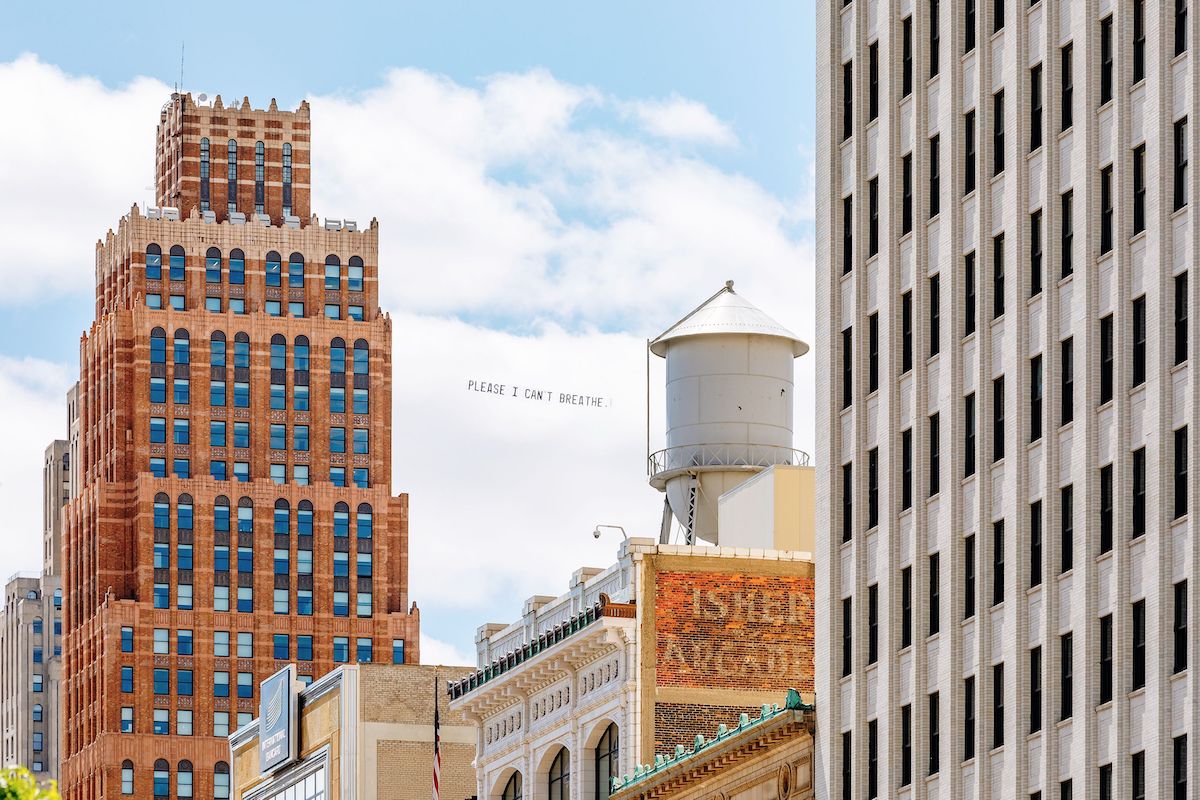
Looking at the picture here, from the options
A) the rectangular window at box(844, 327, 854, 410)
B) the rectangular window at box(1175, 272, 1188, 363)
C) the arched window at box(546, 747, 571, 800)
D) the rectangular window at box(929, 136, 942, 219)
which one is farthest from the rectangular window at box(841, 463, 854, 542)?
the arched window at box(546, 747, 571, 800)

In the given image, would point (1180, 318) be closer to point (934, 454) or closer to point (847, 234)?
point (934, 454)

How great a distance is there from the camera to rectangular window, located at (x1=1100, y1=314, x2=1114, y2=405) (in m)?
68.4

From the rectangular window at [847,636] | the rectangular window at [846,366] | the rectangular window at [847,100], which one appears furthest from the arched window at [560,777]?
the rectangular window at [847,100]

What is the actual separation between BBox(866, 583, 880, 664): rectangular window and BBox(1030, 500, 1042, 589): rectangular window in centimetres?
813

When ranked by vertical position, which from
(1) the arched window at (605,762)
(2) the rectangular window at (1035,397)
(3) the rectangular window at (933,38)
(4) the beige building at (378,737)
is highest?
(3) the rectangular window at (933,38)

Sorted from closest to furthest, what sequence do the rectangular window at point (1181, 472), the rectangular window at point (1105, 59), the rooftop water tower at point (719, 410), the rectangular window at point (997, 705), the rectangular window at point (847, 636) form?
the rectangular window at point (1181, 472) < the rectangular window at point (1105, 59) < the rectangular window at point (997, 705) < the rectangular window at point (847, 636) < the rooftop water tower at point (719, 410)

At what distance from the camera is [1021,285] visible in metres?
71.6

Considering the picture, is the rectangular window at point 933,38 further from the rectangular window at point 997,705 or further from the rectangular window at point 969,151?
the rectangular window at point 997,705

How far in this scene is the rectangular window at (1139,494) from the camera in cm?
6656

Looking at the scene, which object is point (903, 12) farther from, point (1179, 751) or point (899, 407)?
point (1179, 751)

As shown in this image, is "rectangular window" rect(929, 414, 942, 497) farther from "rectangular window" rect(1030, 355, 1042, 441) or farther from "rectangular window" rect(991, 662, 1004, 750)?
"rectangular window" rect(991, 662, 1004, 750)

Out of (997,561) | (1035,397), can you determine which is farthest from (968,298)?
(997,561)

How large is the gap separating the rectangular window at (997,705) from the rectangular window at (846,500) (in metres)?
9.46

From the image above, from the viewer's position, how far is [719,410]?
97.6 metres
